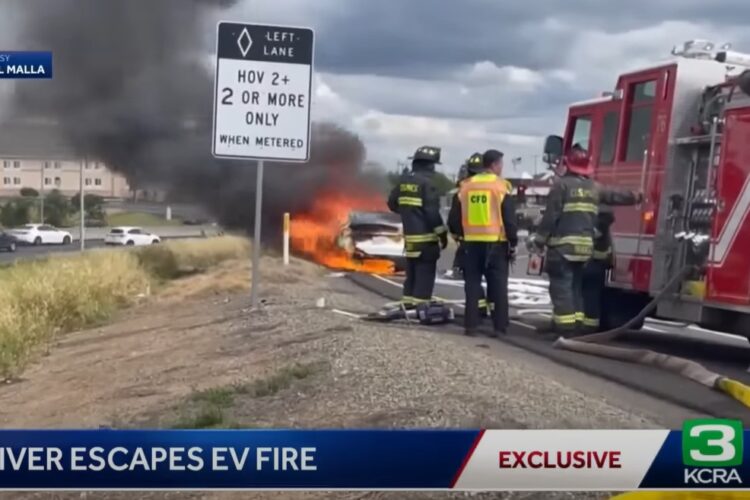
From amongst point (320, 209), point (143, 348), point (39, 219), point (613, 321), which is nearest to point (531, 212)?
point (613, 321)

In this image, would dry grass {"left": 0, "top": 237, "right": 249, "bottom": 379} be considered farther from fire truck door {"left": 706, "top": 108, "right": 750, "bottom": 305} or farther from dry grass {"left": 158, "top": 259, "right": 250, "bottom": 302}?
fire truck door {"left": 706, "top": 108, "right": 750, "bottom": 305}

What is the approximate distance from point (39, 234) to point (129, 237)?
0.39 m

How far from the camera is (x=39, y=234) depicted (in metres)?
4.27

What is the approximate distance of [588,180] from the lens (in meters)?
6.84

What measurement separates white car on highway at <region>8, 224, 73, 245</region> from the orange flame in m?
1.26

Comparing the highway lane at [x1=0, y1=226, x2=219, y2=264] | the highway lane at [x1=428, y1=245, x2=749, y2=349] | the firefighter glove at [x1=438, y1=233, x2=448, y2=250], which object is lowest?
the highway lane at [x1=428, y1=245, x2=749, y2=349]

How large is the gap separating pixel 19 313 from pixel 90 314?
0.93 meters

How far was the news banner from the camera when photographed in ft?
12.8

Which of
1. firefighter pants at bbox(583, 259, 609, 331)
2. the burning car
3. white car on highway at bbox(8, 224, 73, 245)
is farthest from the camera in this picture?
firefighter pants at bbox(583, 259, 609, 331)

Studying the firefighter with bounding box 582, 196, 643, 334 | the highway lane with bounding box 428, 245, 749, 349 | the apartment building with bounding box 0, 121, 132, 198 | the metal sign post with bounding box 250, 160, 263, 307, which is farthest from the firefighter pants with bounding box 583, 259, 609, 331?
the apartment building with bounding box 0, 121, 132, 198

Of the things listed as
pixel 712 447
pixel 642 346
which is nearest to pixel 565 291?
pixel 642 346

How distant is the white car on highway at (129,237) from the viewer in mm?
4453

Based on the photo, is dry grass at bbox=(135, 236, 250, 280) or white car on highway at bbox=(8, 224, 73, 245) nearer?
white car on highway at bbox=(8, 224, 73, 245)

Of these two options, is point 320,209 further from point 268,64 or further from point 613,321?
point 613,321
